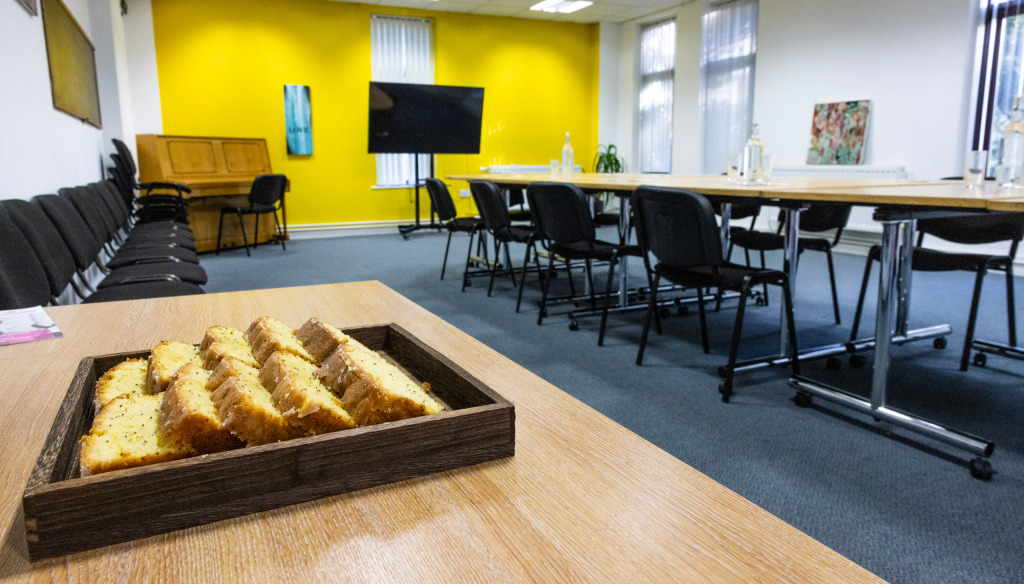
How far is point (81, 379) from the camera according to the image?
62 centimetres

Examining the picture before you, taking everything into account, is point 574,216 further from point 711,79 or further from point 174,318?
point 711,79

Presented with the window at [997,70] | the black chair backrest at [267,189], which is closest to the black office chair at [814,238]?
the window at [997,70]

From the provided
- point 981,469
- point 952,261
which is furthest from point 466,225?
point 981,469

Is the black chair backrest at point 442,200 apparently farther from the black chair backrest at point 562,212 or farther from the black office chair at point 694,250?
the black office chair at point 694,250

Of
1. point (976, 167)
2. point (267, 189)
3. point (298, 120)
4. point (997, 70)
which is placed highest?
point (997, 70)

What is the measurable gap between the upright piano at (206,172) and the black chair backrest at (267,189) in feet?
0.37

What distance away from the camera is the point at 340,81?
7.91 m

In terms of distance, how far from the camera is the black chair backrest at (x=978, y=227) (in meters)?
2.79

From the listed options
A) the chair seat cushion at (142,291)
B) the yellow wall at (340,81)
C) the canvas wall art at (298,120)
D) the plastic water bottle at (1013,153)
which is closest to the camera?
the chair seat cushion at (142,291)

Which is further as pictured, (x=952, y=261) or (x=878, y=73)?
(x=878, y=73)

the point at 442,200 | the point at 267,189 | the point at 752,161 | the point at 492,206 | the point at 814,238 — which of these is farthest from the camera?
the point at 267,189

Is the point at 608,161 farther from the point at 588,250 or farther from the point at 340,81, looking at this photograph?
the point at 588,250

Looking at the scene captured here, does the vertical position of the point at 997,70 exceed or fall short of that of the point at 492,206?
it exceeds it

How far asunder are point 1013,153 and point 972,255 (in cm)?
47
